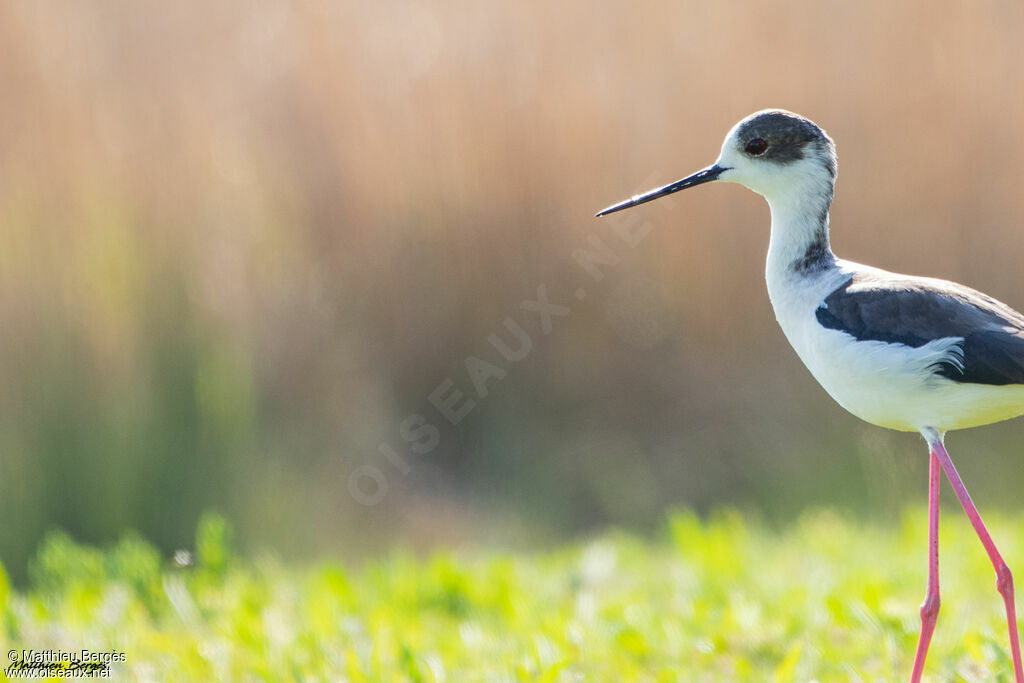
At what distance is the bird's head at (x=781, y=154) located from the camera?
3869 millimetres

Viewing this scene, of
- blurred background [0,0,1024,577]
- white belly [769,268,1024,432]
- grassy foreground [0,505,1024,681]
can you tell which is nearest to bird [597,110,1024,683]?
white belly [769,268,1024,432]

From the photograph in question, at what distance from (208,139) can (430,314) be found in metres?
1.59

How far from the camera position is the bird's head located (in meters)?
3.87

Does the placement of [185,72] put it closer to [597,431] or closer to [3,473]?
[3,473]

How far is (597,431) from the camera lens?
752 centimetres

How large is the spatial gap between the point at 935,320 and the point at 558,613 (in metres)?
1.83

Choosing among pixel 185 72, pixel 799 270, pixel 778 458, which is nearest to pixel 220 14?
pixel 185 72

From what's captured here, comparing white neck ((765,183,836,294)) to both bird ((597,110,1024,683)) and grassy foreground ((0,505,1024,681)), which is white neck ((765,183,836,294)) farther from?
grassy foreground ((0,505,1024,681))

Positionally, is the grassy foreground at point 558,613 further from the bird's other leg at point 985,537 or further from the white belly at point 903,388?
the white belly at point 903,388

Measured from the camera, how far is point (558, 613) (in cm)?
461

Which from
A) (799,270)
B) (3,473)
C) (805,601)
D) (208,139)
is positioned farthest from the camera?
(208,139)

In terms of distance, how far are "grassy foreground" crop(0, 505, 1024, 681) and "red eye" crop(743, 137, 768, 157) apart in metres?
1.47

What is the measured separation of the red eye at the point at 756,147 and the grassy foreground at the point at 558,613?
1468mm

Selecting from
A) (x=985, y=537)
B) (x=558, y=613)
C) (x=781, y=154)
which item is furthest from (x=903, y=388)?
(x=558, y=613)
